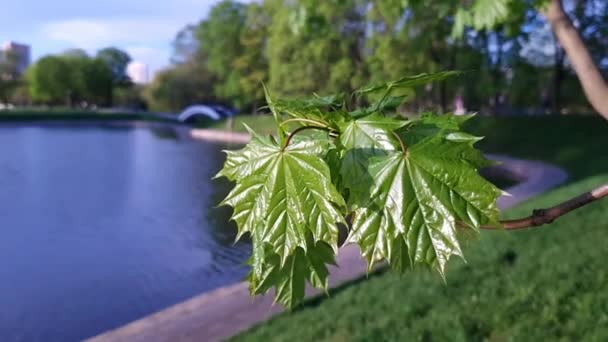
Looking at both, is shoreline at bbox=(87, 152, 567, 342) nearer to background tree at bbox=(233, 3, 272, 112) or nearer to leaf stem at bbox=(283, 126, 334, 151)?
leaf stem at bbox=(283, 126, 334, 151)

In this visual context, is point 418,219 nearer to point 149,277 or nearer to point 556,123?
point 149,277

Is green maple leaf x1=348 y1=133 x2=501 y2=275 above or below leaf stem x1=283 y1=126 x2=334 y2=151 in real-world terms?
below

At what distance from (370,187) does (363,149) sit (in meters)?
0.04

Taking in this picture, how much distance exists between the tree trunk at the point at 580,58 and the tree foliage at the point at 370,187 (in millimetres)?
1364

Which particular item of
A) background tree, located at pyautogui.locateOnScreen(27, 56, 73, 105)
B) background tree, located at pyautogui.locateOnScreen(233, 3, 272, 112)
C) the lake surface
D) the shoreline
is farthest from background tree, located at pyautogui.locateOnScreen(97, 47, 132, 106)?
the shoreline

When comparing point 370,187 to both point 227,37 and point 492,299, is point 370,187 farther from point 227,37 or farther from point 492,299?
point 227,37

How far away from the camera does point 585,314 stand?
338cm

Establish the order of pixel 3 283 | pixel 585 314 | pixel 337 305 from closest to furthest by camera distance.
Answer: pixel 585 314, pixel 337 305, pixel 3 283

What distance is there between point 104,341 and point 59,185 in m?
11.9

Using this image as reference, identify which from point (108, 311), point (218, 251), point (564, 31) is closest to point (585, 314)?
point (564, 31)

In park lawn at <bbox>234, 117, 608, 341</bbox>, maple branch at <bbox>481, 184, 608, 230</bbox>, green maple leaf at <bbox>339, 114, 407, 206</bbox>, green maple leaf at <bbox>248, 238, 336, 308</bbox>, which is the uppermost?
green maple leaf at <bbox>339, 114, 407, 206</bbox>

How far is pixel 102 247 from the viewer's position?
9.48 meters

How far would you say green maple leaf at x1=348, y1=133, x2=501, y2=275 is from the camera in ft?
1.92

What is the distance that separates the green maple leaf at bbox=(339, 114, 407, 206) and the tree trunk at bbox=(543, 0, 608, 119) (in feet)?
4.56
